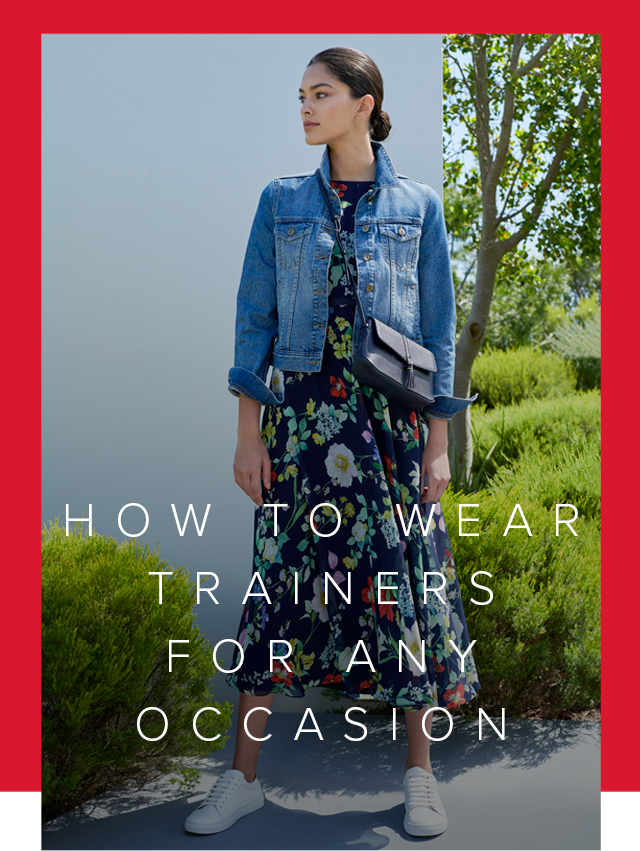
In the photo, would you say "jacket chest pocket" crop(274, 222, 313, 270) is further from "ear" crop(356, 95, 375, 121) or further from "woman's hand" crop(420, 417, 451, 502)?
"woman's hand" crop(420, 417, 451, 502)

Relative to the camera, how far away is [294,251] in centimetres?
225

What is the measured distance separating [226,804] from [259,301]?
56.3 inches

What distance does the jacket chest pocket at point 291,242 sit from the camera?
224cm

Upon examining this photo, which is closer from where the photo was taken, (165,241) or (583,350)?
(165,241)

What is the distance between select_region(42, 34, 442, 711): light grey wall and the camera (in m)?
2.97

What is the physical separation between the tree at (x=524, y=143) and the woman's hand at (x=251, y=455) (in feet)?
10.1

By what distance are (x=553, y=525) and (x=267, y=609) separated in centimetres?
153

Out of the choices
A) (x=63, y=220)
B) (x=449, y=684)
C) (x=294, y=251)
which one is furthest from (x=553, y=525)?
(x=63, y=220)

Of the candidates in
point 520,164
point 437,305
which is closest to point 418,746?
point 437,305

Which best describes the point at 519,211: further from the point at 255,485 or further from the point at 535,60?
the point at 255,485

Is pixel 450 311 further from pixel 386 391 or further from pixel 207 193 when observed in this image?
pixel 207 193

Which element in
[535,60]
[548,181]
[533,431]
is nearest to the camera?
[535,60]

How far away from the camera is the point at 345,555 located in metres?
2.21

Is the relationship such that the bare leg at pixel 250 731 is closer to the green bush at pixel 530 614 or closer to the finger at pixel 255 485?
the finger at pixel 255 485
